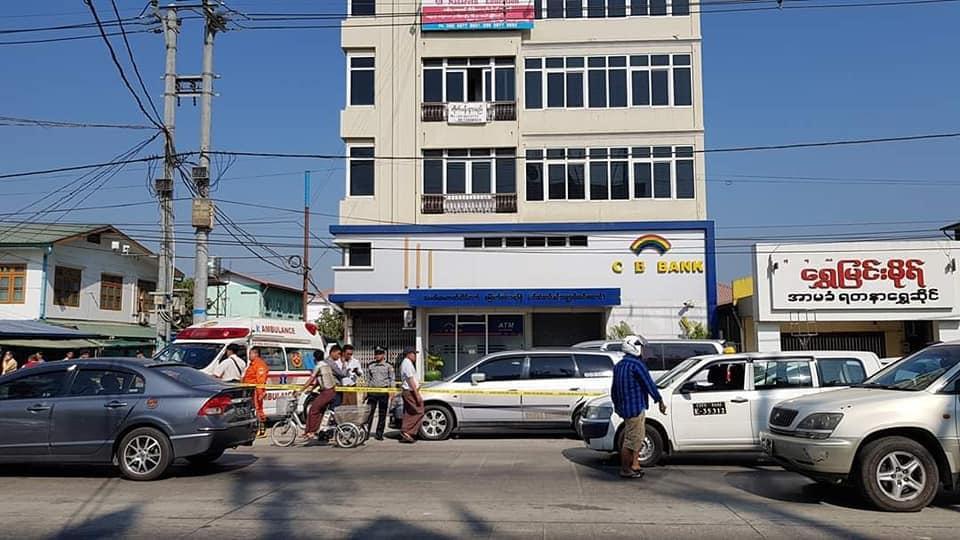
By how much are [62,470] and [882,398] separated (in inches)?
414

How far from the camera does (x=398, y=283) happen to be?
28688 mm

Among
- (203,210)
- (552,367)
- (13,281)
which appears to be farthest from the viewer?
(13,281)

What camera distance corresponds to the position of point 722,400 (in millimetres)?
11609

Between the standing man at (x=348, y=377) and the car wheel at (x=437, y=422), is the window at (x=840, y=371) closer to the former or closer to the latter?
the car wheel at (x=437, y=422)

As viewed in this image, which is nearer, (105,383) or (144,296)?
(105,383)

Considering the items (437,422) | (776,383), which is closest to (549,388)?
(437,422)

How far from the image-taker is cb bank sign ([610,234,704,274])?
28.3 meters

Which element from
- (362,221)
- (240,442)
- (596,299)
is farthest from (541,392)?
(362,221)

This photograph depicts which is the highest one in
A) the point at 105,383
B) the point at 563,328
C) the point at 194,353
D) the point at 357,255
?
the point at 357,255

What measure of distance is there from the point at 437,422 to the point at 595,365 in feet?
10.7

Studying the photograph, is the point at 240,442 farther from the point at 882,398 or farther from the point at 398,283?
the point at 398,283

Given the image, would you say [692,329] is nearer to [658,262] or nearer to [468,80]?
[658,262]

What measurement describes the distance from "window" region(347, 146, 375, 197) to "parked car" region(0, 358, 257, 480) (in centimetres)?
1966

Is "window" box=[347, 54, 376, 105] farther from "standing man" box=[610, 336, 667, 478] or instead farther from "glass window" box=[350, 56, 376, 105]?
"standing man" box=[610, 336, 667, 478]
